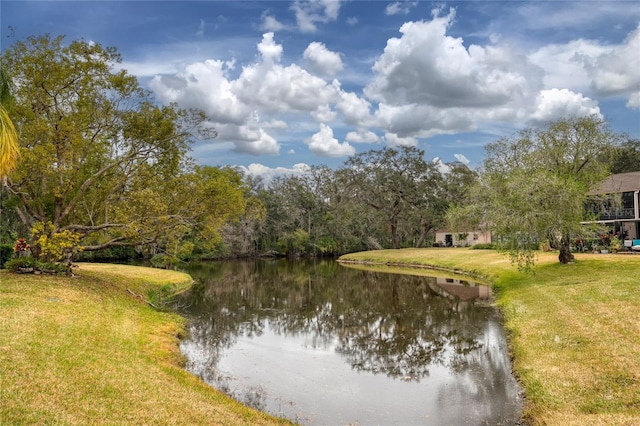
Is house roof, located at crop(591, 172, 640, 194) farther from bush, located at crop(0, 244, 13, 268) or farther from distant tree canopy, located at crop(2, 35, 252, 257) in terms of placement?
bush, located at crop(0, 244, 13, 268)

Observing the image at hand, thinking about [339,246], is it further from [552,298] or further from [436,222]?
[552,298]

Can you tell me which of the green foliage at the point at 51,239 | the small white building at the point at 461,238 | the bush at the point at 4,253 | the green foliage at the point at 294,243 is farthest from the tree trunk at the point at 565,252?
the green foliage at the point at 294,243

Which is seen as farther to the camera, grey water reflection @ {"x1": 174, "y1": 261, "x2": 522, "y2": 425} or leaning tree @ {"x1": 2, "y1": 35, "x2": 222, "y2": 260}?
leaning tree @ {"x1": 2, "y1": 35, "x2": 222, "y2": 260}

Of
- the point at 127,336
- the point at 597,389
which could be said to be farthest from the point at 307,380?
the point at 597,389

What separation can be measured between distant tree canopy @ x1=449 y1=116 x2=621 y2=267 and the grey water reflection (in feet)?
16.5

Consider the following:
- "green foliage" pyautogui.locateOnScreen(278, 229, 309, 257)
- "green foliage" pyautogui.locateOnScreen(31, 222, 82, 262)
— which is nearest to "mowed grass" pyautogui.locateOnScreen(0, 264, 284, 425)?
"green foliage" pyautogui.locateOnScreen(31, 222, 82, 262)

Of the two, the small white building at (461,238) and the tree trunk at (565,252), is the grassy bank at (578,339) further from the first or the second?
the small white building at (461,238)

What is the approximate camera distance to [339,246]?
82.6 meters

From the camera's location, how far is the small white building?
6944 centimetres

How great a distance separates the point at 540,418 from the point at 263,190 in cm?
7557

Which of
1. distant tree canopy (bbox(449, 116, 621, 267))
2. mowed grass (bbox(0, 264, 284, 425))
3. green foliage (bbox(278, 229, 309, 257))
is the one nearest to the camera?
mowed grass (bbox(0, 264, 284, 425))

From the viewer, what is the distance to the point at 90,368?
10.8m

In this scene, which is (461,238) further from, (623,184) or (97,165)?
(97,165)

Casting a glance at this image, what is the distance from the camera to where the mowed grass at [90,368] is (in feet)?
27.8
